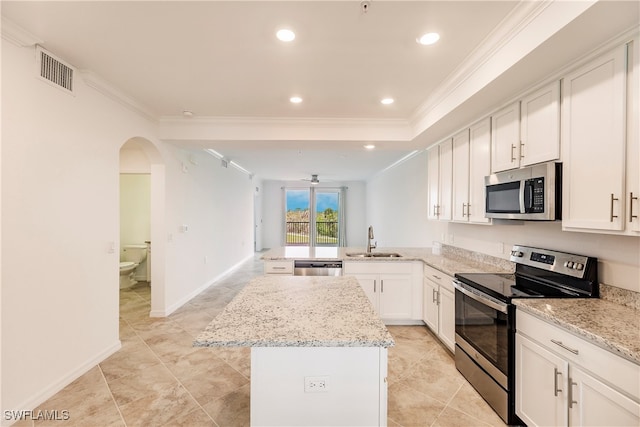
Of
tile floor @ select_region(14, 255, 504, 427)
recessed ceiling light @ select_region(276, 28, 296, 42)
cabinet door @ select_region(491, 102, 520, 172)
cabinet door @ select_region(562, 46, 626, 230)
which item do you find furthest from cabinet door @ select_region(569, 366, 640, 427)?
recessed ceiling light @ select_region(276, 28, 296, 42)

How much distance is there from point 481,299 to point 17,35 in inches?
147

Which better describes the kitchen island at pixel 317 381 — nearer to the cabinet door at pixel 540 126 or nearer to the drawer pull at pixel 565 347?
the drawer pull at pixel 565 347

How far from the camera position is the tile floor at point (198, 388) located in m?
2.06

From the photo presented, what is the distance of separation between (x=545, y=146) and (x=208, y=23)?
Answer: 2382 mm

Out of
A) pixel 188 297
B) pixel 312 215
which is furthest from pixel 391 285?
pixel 312 215

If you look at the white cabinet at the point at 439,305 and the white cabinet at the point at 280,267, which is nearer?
the white cabinet at the point at 439,305

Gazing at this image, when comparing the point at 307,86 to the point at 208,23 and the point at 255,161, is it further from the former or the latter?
the point at 255,161

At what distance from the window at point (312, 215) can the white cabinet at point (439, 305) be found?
728 cm

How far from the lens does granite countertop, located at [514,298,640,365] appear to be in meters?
1.28

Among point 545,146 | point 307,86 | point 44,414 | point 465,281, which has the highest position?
point 307,86

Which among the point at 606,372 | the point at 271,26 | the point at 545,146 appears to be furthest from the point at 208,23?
the point at 606,372

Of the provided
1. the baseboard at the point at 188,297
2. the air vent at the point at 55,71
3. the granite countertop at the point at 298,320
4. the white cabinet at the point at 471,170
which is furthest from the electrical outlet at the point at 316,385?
the baseboard at the point at 188,297

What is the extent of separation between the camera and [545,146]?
6.56 ft

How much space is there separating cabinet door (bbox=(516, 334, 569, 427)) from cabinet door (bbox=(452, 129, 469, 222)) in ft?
4.84
